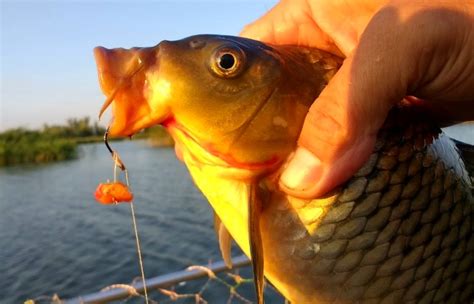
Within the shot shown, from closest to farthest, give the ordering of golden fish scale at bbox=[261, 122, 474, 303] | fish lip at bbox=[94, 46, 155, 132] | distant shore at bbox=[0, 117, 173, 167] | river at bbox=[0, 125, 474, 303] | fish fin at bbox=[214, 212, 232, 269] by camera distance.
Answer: fish lip at bbox=[94, 46, 155, 132]
golden fish scale at bbox=[261, 122, 474, 303]
fish fin at bbox=[214, 212, 232, 269]
river at bbox=[0, 125, 474, 303]
distant shore at bbox=[0, 117, 173, 167]

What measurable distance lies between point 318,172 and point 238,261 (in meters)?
2.33

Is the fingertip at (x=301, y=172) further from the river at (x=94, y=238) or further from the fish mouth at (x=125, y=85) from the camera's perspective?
the river at (x=94, y=238)

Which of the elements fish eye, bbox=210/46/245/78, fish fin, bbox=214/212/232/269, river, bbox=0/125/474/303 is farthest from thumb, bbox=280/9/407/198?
river, bbox=0/125/474/303

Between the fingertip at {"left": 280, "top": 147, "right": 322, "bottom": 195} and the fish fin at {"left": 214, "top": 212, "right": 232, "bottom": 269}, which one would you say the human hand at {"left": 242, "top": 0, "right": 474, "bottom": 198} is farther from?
the fish fin at {"left": 214, "top": 212, "right": 232, "bottom": 269}

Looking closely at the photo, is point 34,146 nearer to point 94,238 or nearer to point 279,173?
point 94,238

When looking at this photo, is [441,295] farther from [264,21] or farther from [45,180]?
[45,180]

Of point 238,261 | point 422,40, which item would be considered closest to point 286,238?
point 422,40

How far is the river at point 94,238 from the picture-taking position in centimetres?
1059

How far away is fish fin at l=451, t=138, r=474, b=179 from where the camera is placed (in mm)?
1879

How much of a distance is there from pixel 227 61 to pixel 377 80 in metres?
0.46

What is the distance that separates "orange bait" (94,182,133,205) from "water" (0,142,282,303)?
6.63 meters

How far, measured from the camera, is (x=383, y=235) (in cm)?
155

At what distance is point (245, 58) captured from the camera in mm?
1520

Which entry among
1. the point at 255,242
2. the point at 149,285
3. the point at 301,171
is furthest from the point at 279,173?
the point at 149,285
